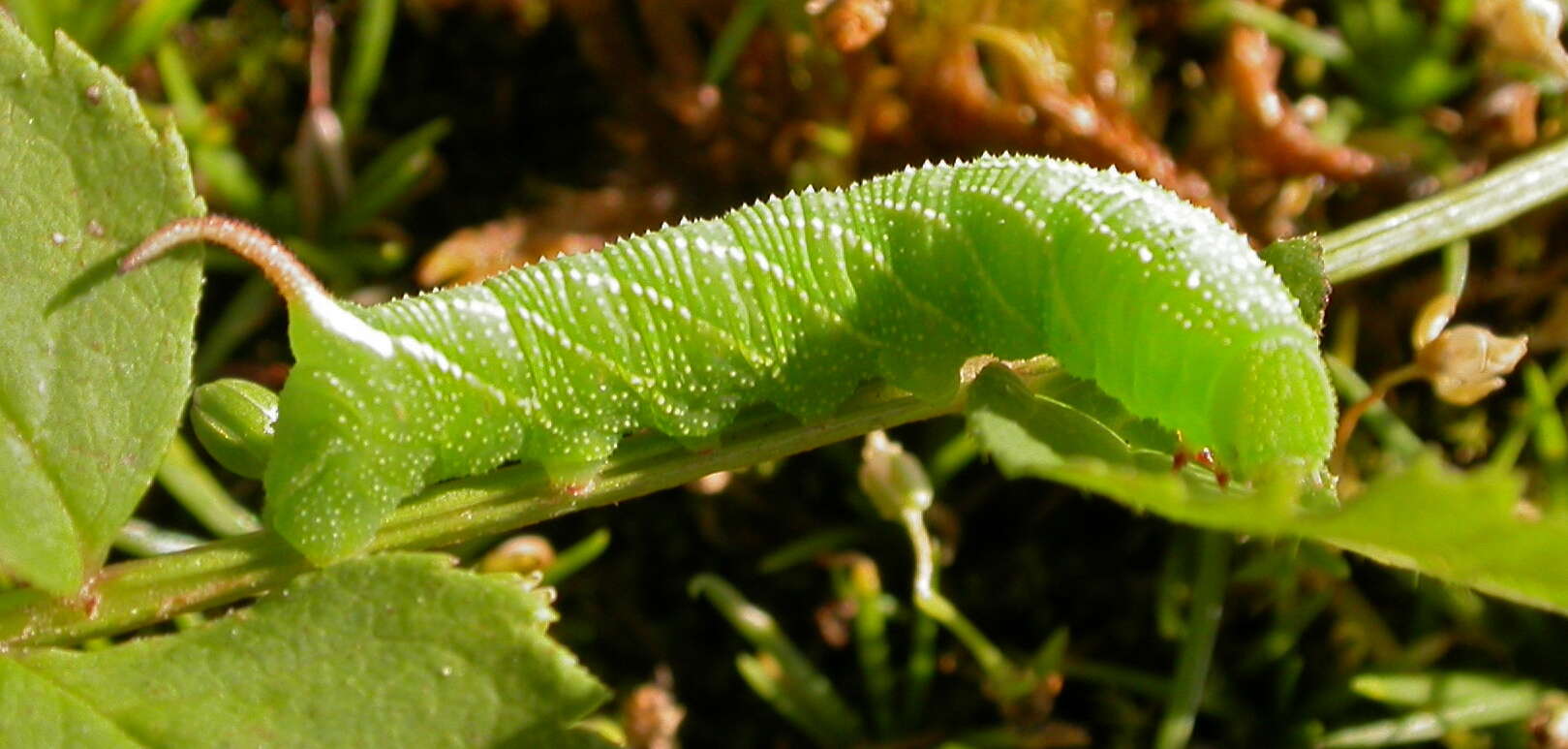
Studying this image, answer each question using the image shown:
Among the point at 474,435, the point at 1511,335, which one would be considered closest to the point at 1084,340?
the point at 474,435

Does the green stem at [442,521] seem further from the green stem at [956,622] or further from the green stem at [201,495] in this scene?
the green stem at [201,495]

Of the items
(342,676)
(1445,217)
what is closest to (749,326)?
A: (342,676)

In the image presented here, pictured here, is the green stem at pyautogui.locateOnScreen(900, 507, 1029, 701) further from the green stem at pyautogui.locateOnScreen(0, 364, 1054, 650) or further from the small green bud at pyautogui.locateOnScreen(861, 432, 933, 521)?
the green stem at pyautogui.locateOnScreen(0, 364, 1054, 650)

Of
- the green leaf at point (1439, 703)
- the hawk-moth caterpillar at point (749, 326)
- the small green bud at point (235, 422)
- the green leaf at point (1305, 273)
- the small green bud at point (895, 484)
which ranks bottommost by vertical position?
the green leaf at point (1439, 703)

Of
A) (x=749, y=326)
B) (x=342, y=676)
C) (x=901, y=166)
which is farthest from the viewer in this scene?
(x=901, y=166)

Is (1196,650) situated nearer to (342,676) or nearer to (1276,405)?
(1276,405)

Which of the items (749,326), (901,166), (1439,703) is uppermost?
(901,166)

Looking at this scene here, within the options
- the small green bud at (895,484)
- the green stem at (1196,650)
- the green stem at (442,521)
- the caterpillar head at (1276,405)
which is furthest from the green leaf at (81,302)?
the green stem at (1196,650)
